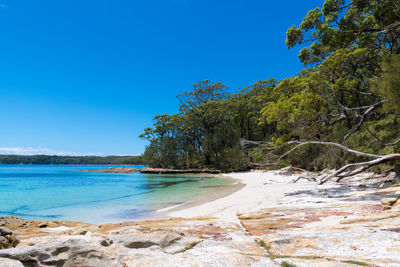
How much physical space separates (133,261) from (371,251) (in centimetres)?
319

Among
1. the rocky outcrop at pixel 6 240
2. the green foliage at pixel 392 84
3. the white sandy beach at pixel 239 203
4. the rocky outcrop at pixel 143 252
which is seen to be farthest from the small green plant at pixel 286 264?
the green foliage at pixel 392 84

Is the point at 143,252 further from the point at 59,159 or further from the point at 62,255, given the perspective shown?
the point at 59,159

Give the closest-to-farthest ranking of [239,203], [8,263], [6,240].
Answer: [8,263]
[6,240]
[239,203]

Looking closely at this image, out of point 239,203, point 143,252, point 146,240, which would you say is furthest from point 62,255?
point 239,203

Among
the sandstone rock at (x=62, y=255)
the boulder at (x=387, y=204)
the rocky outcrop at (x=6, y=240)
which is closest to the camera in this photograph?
the sandstone rock at (x=62, y=255)

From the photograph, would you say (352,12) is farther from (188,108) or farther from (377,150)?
(188,108)

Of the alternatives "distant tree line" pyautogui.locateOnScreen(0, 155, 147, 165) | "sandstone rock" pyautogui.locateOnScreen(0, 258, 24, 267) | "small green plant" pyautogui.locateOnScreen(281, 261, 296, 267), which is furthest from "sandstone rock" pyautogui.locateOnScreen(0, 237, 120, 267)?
"distant tree line" pyautogui.locateOnScreen(0, 155, 147, 165)

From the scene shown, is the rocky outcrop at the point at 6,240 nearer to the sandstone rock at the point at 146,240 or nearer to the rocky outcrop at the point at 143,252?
the rocky outcrop at the point at 143,252

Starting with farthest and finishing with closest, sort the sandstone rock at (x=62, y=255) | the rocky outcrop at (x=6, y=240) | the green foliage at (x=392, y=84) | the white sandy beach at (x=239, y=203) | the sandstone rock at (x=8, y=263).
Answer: the white sandy beach at (x=239, y=203)
the green foliage at (x=392, y=84)
the rocky outcrop at (x=6, y=240)
the sandstone rock at (x=62, y=255)
the sandstone rock at (x=8, y=263)

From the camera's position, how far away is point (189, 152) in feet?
183

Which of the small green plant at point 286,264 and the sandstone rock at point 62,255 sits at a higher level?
the sandstone rock at point 62,255

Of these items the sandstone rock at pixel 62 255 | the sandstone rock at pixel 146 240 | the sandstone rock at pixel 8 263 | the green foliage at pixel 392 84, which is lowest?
the sandstone rock at pixel 146 240

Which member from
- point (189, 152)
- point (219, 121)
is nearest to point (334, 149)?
point (219, 121)

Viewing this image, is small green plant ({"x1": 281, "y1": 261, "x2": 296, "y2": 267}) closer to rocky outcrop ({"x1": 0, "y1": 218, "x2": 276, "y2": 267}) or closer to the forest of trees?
rocky outcrop ({"x1": 0, "y1": 218, "x2": 276, "y2": 267})
